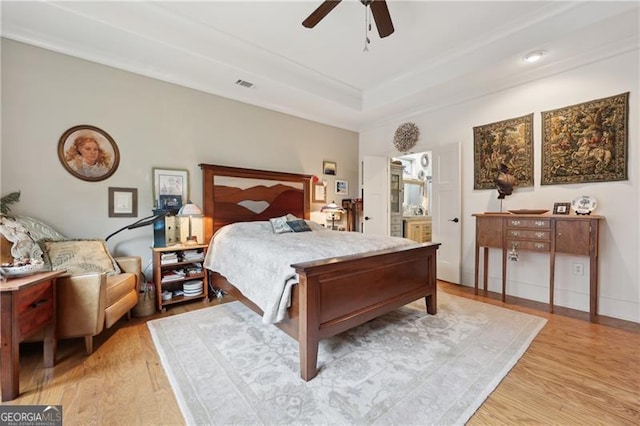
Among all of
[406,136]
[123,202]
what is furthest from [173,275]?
[406,136]

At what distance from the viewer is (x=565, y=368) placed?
193 centimetres

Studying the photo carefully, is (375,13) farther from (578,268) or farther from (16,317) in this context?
(578,268)

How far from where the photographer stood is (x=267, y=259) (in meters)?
2.26

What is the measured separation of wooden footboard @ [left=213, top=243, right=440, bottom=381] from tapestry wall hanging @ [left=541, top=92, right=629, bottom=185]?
1857 mm

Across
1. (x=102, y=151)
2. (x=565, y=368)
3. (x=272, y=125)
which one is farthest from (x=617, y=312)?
(x=102, y=151)

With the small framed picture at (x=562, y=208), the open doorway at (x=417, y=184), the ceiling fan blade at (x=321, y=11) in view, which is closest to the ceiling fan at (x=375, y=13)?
the ceiling fan blade at (x=321, y=11)

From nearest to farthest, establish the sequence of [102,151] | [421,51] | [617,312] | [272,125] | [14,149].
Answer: [14,149]
[617,312]
[102,151]
[421,51]
[272,125]

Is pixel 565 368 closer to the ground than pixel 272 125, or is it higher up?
closer to the ground

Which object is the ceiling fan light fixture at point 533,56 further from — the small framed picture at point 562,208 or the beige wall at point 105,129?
the beige wall at point 105,129

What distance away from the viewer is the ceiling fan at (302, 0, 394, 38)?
206 centimetres

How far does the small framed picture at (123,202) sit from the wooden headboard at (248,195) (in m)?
0.79

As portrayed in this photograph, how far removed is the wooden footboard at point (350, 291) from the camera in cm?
181

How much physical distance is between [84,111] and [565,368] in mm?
5043

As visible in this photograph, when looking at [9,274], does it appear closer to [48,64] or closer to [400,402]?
[48,64]
